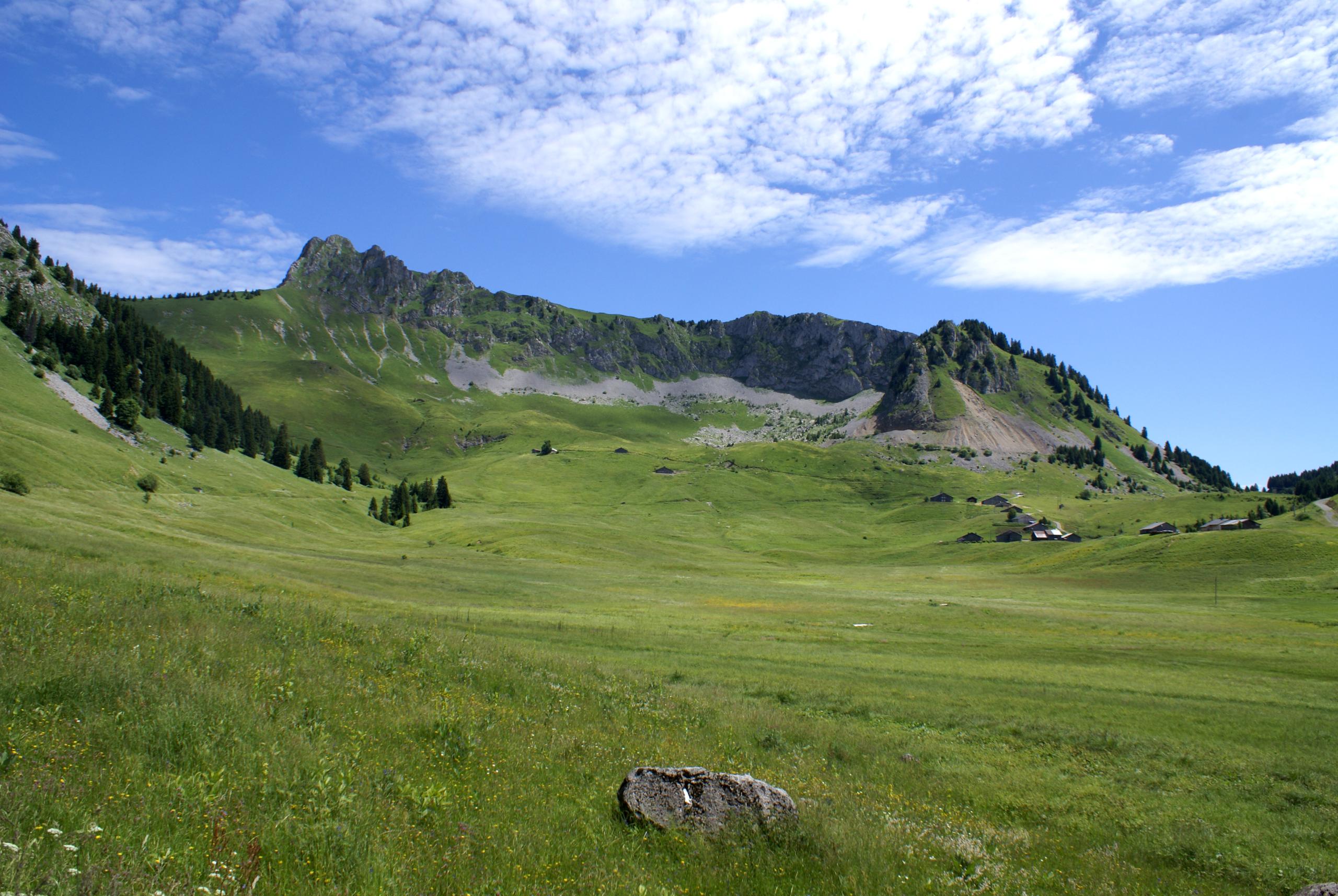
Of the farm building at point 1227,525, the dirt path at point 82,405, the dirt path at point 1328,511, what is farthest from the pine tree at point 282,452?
the dirt path at point 1328,511

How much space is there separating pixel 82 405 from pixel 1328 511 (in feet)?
857

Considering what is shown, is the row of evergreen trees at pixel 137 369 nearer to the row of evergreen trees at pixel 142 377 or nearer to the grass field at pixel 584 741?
the row of evergreen trees at pixel 142 377

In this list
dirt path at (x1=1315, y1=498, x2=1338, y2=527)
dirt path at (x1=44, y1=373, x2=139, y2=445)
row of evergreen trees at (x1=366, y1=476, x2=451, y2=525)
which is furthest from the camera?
dirt path at (x1=1315, y1=498, x2=1338, y2=527)

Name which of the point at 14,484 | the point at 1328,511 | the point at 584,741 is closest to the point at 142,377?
the point at 14,484

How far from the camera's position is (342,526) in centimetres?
10938

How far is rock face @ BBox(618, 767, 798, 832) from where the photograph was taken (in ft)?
33.3

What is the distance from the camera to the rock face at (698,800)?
10148 millimetres

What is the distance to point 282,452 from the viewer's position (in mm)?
167750

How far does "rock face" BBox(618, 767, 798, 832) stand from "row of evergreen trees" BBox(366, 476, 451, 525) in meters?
131

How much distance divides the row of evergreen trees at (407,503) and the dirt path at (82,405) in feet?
139

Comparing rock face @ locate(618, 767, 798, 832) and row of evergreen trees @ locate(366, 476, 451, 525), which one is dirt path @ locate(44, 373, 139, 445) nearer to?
row of evergreen trees @ locate(366, 476, 451, 525)

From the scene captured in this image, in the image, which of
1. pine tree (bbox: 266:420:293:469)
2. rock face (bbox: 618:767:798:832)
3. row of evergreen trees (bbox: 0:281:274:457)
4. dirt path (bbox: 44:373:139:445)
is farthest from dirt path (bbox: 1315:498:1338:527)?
row of evergreen trees (bbox: 0:281:274:457)

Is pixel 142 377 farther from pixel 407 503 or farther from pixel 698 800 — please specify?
pixel 698 800

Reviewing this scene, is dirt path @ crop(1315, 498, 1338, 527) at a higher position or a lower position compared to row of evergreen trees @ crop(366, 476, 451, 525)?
higher
